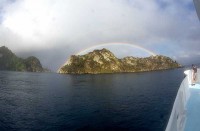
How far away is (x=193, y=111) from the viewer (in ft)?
32.4

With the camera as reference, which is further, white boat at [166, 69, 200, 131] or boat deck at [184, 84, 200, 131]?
boat deck at [184, 84, 200, 131]

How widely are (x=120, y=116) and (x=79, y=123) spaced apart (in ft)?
39.8

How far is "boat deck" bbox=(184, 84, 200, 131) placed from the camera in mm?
8505

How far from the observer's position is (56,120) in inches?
2154

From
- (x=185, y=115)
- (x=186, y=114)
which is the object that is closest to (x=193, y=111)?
(x=186, y=114)

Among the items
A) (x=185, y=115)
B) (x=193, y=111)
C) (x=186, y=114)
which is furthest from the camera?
(x=193, y=111)

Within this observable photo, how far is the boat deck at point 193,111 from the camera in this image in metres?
8.50

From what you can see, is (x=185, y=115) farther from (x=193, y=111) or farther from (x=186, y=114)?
(x=193, y=111)

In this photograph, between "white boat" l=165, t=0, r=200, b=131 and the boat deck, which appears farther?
the boat deck

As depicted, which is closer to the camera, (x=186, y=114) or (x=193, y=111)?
(x=186, y=114)

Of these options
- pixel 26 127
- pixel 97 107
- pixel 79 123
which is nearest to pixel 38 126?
pixel 26 127

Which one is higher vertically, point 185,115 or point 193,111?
point 193,111

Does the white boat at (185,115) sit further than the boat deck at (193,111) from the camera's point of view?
No

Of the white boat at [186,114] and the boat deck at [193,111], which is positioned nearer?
the white boat at [186,114]
